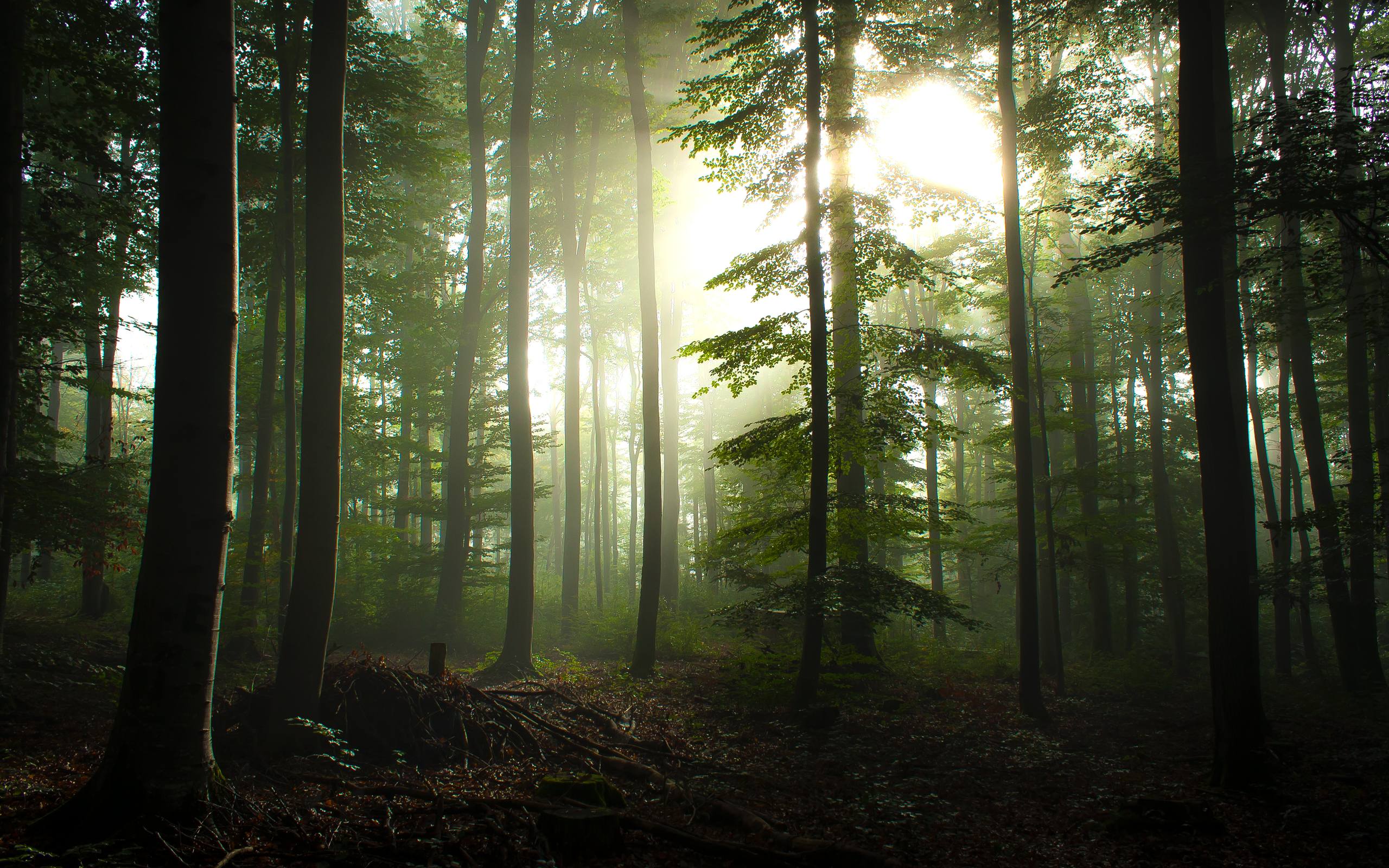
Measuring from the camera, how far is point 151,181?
9258 millimetres

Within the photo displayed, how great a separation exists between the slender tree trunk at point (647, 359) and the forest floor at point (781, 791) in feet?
9.01

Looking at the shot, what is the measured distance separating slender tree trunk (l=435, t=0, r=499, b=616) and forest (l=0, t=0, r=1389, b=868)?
0.44 ft

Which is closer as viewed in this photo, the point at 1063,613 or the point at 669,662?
the point at 669,662

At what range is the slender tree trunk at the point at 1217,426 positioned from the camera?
22.2 feet

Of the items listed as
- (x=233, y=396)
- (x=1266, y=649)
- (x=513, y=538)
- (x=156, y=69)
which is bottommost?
(x=1266, y=649)

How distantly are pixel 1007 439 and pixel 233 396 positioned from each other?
12.0 metres

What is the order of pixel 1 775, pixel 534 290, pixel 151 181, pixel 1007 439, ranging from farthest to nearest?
1. pixel 534 290
2. pixel 1007 439
3. pixel 151 181
4. pixel 1 775

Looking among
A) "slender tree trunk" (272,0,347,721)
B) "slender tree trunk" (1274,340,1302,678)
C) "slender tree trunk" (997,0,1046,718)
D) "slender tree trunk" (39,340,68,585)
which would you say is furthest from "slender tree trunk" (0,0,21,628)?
"slender tree trunk" (1274,340,1302,678)

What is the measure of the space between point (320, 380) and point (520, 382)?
19.4 ft

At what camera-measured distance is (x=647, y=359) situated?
1379 cm

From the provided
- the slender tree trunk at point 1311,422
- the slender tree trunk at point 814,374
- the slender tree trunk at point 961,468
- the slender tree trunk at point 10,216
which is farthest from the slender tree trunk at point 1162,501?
the slender tree trunk at point 10,216

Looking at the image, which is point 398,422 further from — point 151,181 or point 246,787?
point 246,787

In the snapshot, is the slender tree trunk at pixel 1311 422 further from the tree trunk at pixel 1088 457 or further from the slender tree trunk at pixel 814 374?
the slender tree trunk at pixel 814 374

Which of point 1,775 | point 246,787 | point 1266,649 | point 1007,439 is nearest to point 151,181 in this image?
point 1,775
